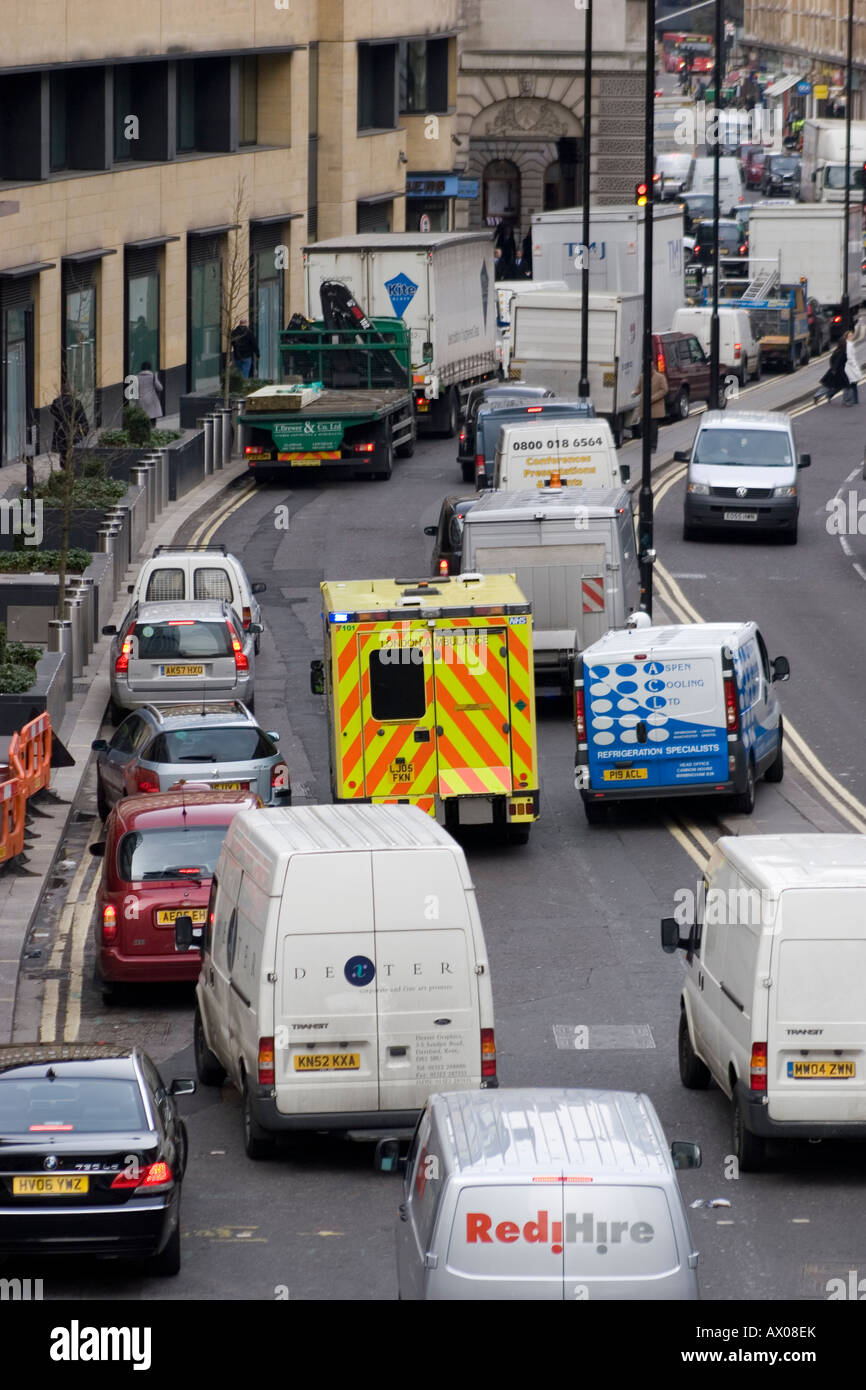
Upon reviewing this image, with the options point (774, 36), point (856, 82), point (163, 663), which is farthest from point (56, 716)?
point (774, 36)

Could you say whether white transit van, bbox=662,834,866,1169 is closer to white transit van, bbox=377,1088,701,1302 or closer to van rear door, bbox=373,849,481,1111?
van rear door, bbox=373,849,481,1111

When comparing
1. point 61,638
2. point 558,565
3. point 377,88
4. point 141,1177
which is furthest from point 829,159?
point 141,1177

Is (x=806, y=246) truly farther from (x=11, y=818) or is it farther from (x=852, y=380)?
Answer: (x=11, y=818)

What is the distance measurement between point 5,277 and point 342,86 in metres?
21.6

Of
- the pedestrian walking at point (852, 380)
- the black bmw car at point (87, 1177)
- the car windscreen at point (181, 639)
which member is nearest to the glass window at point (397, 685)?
the car windscreen at point (181, 639)

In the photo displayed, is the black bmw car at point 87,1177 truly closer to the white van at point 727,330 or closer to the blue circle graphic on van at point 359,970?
the blue circle graphic on van at point 359,970

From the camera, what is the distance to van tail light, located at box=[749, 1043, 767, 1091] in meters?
14.4

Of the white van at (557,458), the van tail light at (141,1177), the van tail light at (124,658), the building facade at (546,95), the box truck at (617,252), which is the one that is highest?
the building facade at (546,95)

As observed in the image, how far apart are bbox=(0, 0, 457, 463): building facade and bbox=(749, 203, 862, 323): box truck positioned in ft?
34.7

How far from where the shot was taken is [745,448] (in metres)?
42.6

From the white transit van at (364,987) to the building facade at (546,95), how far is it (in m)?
76.2

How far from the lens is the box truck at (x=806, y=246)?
72.9m

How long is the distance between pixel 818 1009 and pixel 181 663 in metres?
15.3

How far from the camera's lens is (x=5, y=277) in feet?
154
